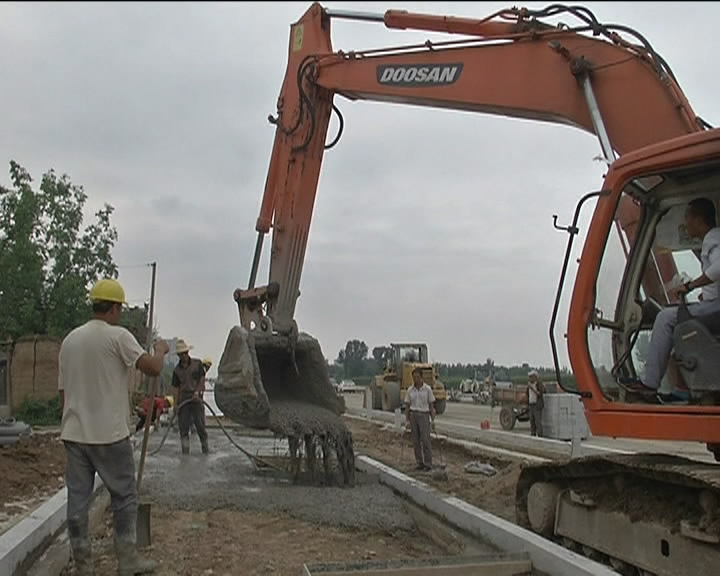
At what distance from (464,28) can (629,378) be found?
170 inches

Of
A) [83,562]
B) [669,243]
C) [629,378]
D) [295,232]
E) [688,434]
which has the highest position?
[295,232]

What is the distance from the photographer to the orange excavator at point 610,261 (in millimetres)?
5074

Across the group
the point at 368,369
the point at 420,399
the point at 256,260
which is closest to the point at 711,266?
the point at 256,260

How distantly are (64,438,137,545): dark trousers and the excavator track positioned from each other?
A: 3.25 meters

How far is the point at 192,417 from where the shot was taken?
1312cm

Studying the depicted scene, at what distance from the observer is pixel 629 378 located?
5.60m

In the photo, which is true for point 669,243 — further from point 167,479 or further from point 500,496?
point 167,479

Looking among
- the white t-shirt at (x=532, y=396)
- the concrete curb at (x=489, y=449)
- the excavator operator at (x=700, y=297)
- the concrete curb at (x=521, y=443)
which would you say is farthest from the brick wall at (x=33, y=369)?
the excavator operator at (x=700, y=297)

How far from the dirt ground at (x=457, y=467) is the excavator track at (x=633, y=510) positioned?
1029 mm

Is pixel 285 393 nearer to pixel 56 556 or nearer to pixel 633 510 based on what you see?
pixel 56 556

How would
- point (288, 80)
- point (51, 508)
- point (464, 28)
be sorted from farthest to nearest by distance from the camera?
1. point (288, 80)
2. point (464, 28)
3. point (51, 508)

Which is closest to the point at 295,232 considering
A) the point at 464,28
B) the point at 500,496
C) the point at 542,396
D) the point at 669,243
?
the point at 464,28

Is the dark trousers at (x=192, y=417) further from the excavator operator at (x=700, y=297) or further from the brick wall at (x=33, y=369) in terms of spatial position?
the brick wall at (x=33, y=369)

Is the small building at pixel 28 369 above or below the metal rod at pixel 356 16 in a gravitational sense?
below
